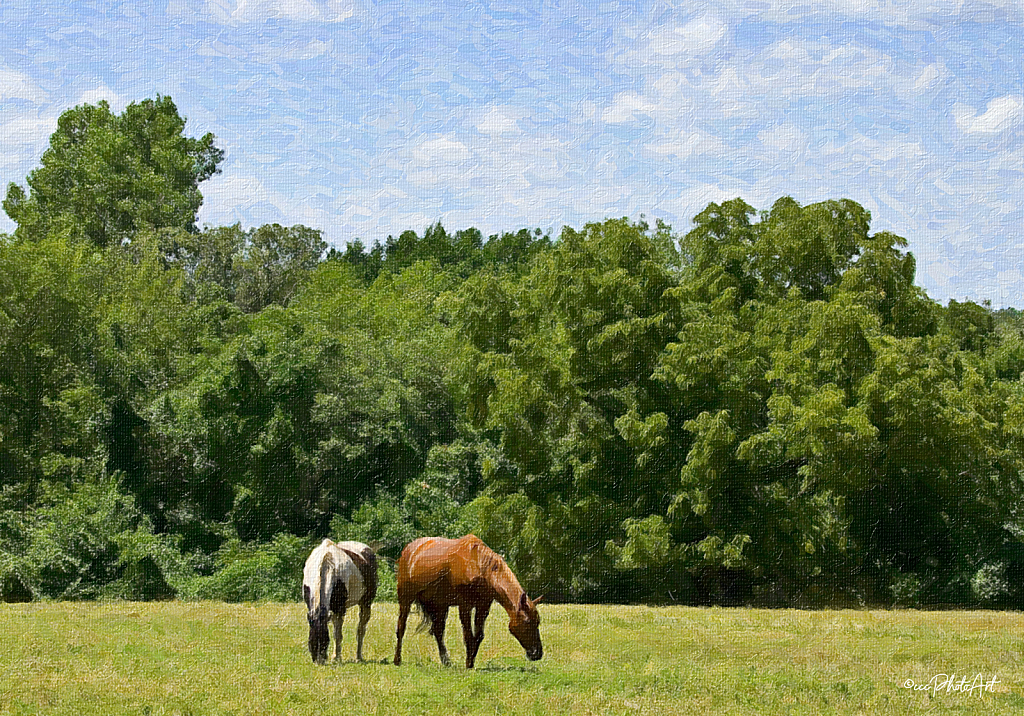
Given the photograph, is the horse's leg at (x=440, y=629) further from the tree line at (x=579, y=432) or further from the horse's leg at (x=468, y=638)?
the tree line at (x=579, y=432)

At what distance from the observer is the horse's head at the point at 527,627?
48.1 ft

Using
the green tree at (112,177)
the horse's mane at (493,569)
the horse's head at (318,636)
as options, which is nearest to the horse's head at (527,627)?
the horse's mane at (493,569)

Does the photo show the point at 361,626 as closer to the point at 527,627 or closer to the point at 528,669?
the point at 527,627

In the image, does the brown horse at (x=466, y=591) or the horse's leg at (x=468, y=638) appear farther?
the brown horse at (x=466, y=591)

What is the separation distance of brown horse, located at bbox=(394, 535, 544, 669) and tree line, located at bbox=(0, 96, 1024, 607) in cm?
1855

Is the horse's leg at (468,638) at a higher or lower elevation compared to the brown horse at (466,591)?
lower

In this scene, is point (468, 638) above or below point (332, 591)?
below

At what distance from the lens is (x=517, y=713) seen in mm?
11617

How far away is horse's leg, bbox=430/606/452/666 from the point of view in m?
14.9

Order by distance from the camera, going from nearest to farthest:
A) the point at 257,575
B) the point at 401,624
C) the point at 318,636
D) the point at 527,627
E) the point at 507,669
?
the point at 507,669 < the point at 527,627 < the point at 318,636 < the point at 401,624 < the point at 257,575

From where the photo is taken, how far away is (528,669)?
14328mm

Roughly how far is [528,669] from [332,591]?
2.84 metres

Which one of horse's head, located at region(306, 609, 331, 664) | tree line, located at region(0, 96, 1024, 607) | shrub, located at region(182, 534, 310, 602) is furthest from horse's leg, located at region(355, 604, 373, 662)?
shrub, located at region(182, 534, 310, 602)

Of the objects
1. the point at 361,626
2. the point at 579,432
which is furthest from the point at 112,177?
the point at 361,626
